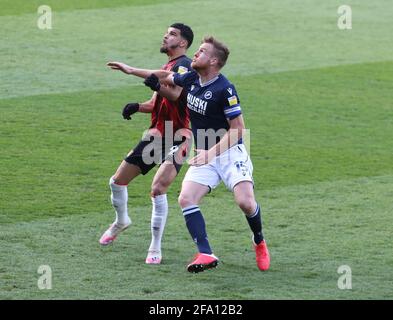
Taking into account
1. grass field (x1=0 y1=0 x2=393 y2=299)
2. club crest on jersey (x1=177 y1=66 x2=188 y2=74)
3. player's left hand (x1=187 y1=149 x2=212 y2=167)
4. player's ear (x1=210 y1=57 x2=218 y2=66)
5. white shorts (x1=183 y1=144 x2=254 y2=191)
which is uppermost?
player's ear (x1=210 y1=57 x2=218 y2=66)

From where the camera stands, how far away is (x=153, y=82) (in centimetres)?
910

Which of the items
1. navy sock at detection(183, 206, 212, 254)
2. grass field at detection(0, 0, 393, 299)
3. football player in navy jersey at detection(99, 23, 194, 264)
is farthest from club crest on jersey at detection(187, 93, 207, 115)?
grass field at detection(0, 0, 393, 299)

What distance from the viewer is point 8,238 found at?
9875 millimetres

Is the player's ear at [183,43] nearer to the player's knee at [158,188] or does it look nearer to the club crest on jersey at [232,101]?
the club crest on jersey at [232,101]

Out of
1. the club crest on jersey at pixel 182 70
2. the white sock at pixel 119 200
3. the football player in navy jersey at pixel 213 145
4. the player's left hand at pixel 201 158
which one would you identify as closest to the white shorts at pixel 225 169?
the football player in navy jersey at pixel 213 145

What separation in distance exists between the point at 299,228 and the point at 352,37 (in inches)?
433

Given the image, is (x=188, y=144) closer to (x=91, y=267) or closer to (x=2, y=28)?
(x=91, y=267)

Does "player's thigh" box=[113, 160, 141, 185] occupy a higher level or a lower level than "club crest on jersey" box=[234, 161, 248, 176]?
lower

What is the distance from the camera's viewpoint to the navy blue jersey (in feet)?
29.6

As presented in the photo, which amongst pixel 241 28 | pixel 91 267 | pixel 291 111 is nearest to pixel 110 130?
pixel 291 111

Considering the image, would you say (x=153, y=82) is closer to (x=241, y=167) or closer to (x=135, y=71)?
(x=135, y=71)

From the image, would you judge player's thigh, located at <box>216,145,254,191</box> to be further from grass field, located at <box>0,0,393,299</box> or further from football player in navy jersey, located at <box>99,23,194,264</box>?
grass field, located at <box>0,0,393,299</box>

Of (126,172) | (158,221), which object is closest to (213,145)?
(158,221)

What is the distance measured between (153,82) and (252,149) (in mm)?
5015
